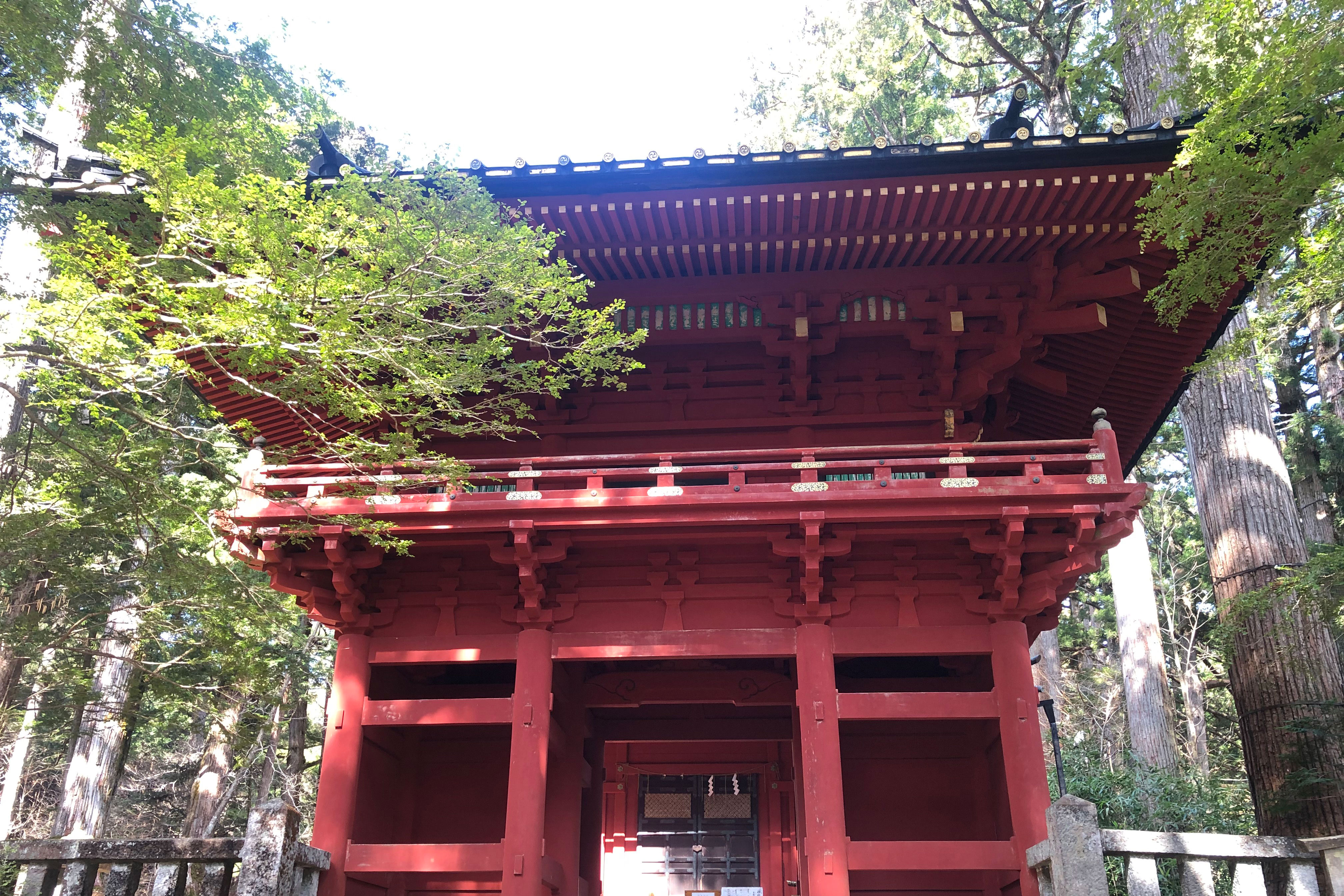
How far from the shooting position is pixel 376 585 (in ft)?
25.9

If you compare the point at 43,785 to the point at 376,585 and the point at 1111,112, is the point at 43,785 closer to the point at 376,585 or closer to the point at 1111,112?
the point at 376,585

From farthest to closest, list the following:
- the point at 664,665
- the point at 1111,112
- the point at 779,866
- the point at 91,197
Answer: the point at 1111,112 < the point at 779,866 < the point at 664,665 < the point at 91,197

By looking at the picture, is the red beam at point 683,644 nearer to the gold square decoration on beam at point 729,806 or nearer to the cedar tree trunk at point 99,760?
the gold square decoration on beam at point 729,806

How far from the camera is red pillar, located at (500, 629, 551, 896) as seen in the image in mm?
6719

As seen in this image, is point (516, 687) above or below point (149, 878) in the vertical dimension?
above

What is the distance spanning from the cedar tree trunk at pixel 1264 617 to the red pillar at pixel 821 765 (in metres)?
3.67

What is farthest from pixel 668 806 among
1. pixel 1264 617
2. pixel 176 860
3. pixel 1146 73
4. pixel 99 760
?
pixel 1146 73

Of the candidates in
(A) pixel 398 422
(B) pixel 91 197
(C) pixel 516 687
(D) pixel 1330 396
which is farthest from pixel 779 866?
(D) pixel 1330 396

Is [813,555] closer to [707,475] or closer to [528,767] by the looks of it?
[707,475]

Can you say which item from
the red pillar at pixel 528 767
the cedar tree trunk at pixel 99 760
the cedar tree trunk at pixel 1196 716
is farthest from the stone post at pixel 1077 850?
the cedar tree trunk at pixel 1196 716

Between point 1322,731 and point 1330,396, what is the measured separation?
9930 mm

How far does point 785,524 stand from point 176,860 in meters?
4.70

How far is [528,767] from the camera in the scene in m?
6.99

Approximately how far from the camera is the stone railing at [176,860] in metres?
5.97
